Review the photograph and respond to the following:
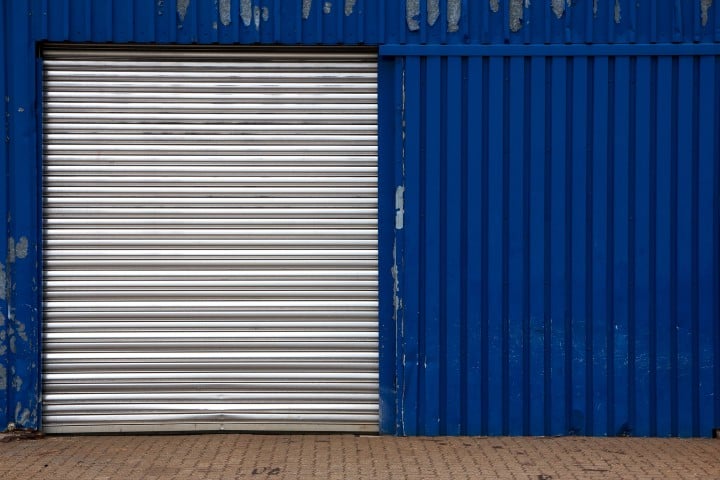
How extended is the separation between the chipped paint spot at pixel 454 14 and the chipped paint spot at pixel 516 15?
17.4 inches

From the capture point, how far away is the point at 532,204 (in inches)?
329

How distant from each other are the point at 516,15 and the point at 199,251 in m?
3.38

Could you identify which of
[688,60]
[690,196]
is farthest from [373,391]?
[688,60]

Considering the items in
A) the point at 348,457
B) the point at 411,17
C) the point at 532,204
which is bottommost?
the point at 348,457

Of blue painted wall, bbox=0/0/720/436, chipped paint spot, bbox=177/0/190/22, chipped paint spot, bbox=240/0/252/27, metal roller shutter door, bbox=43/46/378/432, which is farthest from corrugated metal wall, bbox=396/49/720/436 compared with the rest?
chipped paint spot, bbox=177/0/190/22

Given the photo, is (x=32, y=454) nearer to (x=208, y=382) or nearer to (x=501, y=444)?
(x=208, y=382)

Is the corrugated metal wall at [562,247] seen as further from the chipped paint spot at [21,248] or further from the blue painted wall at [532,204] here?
the chipped paint spot at [21,248]

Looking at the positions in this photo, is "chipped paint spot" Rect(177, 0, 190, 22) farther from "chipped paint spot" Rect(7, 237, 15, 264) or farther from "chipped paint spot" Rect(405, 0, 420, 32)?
"chipped paint spot" Rect(7, 237, 15, 264)

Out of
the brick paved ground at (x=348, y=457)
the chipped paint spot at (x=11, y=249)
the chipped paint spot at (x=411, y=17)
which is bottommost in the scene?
the brick paved ground at (x=348, y=457)

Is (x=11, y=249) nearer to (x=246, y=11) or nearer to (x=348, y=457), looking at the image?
(x=246, y=11)

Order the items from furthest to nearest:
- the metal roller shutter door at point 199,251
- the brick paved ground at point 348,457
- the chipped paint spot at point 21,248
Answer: the metal roller shutter door at point 199,251
the chipped paint spot at point 21,248
the brick paved ground at point 348,457

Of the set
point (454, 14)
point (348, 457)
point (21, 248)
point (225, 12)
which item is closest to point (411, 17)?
point (454, 14)

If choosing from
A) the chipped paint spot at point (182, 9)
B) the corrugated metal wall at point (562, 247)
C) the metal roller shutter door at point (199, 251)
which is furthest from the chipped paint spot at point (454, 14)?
the chipped paint spot at point (182, 9)

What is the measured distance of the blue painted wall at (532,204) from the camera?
329 inches
